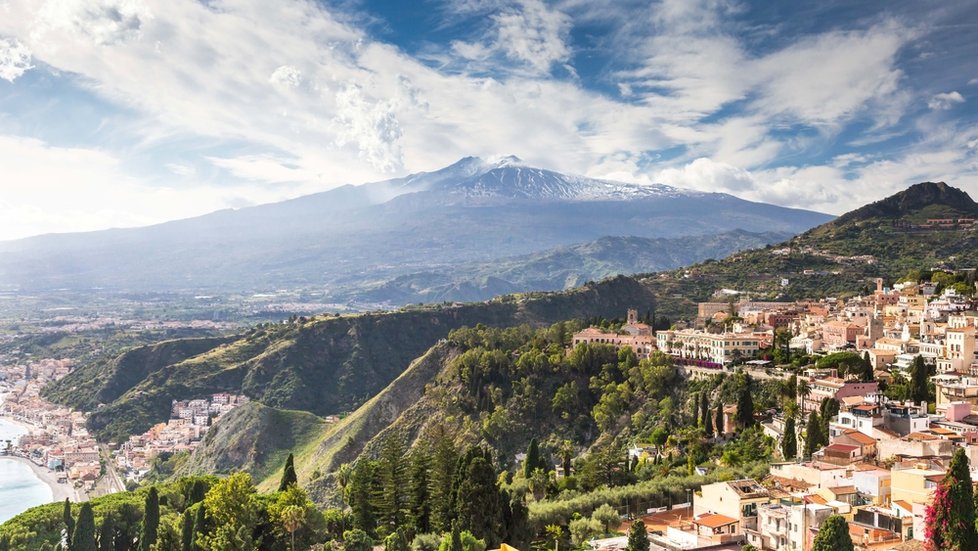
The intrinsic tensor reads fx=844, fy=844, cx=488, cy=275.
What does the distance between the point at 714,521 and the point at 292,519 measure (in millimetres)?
14857

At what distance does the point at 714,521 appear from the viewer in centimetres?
2511

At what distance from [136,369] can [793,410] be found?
8030 centimetres

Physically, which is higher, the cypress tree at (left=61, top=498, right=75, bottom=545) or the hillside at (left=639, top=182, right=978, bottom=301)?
the hillside at (left=639, top=182, right=978, bottom=301)

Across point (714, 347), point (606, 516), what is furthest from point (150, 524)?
point (714, 347)

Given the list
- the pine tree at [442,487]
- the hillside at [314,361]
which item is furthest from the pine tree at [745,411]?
the hillside at [314,361]

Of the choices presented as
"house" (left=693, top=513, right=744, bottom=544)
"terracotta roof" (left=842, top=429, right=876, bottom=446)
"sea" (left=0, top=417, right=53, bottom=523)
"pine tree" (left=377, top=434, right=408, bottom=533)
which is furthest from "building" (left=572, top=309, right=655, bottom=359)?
"sea" (left=0, top=417, right=53, bottom=523)

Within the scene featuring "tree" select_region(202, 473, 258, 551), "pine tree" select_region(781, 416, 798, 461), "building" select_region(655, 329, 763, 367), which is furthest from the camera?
"building" select_region(655, 329, 763, 367)

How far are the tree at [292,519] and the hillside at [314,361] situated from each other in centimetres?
5379

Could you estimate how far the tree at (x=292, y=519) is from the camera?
30.4m

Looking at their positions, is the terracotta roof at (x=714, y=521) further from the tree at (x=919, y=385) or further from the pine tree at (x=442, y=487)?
the tree at (x=919, y=385)

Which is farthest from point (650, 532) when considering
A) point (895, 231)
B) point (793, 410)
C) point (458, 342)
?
point (895, 231)

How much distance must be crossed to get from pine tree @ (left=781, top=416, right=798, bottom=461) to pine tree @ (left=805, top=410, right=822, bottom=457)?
2.05ft

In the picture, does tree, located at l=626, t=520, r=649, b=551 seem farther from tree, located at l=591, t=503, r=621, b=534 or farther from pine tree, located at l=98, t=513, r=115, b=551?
pine tree, located at l=98, t=513, r=115, b=551

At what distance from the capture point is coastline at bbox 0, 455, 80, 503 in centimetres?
5969
